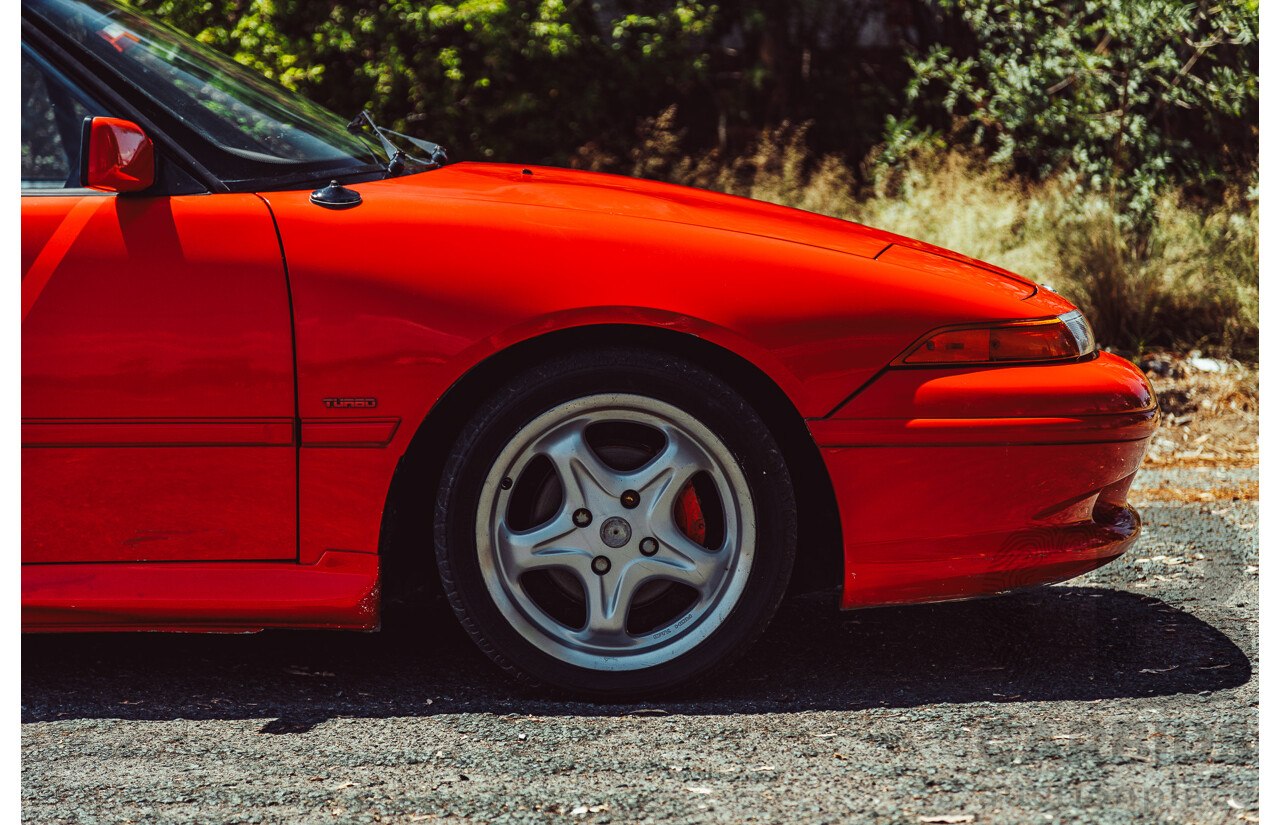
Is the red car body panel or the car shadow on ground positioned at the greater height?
the red car body panel

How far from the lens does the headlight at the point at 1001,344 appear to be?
256cm

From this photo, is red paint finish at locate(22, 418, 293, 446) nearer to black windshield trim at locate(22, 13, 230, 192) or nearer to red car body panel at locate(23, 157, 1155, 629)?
red car body panel at locate(23, 157, 1155, 629)

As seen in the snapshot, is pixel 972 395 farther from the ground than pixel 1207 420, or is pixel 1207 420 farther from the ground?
pixel 972 395

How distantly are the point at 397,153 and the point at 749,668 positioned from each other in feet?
5.19

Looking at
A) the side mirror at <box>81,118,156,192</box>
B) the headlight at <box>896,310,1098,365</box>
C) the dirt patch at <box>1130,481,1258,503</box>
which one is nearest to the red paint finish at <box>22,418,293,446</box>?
the side mirror at <box>81,118,156,192</box>

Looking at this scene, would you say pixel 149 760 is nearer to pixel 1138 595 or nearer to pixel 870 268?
pixel 870 268

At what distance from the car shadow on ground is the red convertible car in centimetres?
21

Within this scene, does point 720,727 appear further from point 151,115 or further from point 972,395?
point 151,115

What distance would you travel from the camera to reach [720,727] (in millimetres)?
2492

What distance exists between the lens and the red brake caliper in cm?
264

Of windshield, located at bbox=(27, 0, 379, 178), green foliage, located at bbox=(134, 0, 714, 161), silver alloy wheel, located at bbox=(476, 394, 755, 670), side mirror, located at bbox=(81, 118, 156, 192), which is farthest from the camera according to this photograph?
green foliage, located at bbox=(134, 0, 714, 161)

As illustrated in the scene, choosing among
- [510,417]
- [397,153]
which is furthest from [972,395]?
[397,153]

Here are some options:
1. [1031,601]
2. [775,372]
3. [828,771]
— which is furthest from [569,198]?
[1031,601]

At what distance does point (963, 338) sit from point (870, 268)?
254 millimetres
